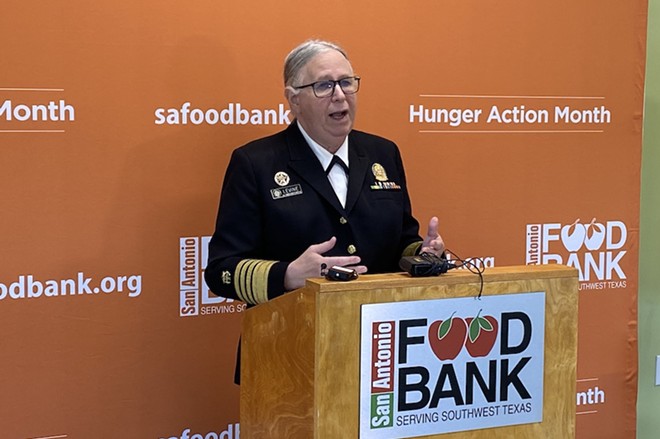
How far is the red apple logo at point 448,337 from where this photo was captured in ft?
5.98

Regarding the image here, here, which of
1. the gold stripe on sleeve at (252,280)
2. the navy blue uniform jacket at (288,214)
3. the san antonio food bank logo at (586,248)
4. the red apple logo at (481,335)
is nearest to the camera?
the red apple logo at (481,335)

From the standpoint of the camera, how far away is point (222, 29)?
9.52 feet

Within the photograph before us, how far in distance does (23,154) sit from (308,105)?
0.93 m

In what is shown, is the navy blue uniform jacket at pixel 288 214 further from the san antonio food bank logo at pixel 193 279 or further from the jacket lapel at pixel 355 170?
the san antonio food bank logo at pixel 193 279

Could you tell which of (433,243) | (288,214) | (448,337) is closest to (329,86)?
(288,214)

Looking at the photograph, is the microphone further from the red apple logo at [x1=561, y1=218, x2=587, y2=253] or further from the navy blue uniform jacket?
the red apple logo at [x1=561, y1=218, x2=587, y2=253]

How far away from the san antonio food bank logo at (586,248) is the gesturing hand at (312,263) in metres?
1.69

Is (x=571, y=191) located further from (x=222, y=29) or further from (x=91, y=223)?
(x=91, y=223)

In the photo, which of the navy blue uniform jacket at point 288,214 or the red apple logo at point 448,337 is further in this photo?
the navy blue uniform jacket at point 288,214

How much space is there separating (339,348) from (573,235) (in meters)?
2.03

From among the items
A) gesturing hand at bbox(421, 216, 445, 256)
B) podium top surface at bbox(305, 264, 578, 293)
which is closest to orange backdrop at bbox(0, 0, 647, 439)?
gesturing hand at bbox(421, 216, 445, 256)

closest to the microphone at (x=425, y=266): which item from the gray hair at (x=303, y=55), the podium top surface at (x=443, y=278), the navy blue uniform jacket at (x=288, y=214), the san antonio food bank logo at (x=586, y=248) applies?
the podium top surface at (x=443, y=278)

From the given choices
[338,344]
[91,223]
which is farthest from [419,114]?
[338,344]

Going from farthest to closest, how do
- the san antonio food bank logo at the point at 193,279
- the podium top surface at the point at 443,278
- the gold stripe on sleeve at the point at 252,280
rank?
the san antonio food bank logo at the point at 193,279, the gold stripe on sleeve at the point at 252,280, the podium top surface at the point at 443,278
